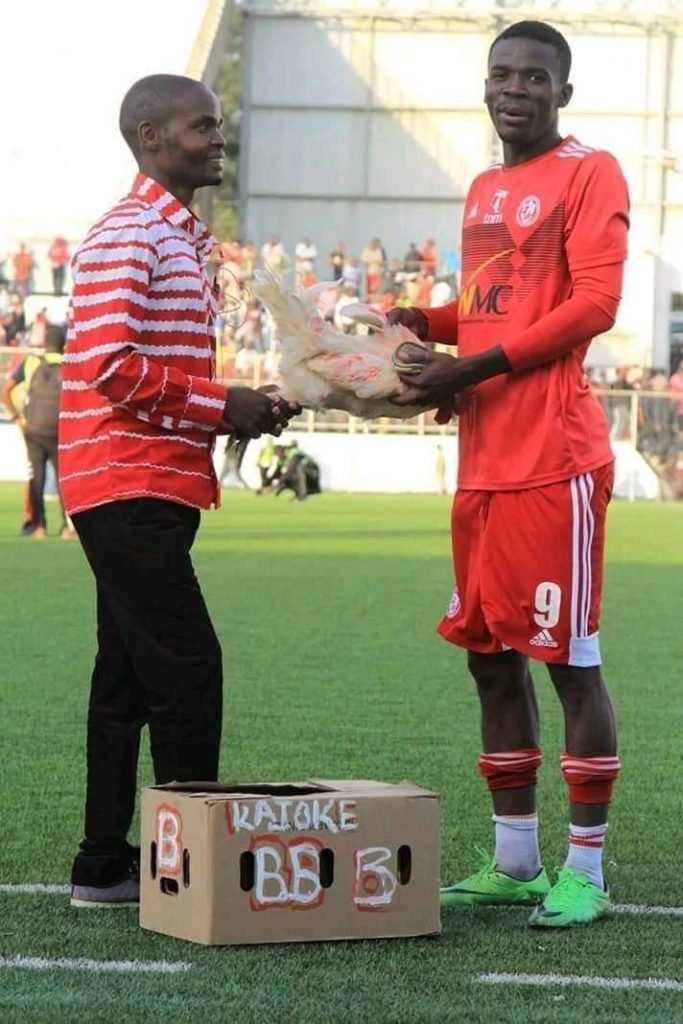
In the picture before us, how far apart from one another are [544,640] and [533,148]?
1228 mm

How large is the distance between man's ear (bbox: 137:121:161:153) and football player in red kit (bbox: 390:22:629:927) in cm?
82

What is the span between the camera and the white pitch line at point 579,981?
4.49m

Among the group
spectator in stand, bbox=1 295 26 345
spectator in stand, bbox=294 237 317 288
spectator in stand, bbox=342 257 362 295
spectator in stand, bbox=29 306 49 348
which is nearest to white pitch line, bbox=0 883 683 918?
spectator in stand, bbox=29 306 49 348

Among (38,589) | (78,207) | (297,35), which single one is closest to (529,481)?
(38,589)

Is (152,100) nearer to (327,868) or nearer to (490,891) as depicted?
(327,868)

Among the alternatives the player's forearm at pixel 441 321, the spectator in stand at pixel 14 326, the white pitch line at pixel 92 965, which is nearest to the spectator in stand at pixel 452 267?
the spectator in stand at pixel 14 326

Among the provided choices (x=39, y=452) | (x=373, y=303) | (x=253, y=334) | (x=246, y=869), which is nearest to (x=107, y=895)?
(x=246, y=869)

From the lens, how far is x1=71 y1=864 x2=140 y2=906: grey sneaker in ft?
17.6

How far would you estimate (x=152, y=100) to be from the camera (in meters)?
5.24

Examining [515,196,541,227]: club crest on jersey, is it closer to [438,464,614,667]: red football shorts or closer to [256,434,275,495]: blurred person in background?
[438,464,614,667]: red football shorts

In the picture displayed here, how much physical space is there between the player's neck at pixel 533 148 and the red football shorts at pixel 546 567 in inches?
31.5

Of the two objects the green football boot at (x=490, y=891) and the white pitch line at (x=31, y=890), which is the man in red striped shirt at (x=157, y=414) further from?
the green football boot at (x=490, y=891)

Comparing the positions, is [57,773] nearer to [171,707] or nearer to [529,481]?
[171,707]

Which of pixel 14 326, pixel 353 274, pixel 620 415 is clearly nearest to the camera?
pixel 620 415
